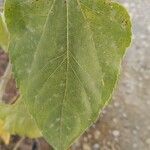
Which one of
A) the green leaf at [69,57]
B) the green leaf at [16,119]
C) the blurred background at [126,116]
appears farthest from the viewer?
the blurred background at [126,116]

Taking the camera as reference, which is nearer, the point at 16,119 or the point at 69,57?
the point at 69,57

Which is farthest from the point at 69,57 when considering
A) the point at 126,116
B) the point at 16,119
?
the point at 126,116

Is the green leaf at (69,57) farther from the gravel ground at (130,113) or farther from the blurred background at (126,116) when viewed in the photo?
the gravel ground at (130,113)

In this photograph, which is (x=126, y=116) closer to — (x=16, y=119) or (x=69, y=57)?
(x=16, y=119)

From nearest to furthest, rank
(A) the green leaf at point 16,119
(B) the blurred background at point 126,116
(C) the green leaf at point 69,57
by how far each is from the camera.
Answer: (C) the green leaf at point 69,57
(A) the green leaf at point 16,119
(B) the blurred background at point 126,116

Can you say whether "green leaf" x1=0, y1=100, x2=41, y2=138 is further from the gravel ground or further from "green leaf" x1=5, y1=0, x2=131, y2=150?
the gravel ground

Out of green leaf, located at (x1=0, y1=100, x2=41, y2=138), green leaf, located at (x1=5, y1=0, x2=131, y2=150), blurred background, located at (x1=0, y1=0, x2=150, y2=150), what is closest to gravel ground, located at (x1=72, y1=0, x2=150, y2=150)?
blurred background, located at (x1=0, y1=0, x2=150, y2=150)

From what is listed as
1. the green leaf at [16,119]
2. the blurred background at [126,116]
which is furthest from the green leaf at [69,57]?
the blurred background at [126,116]
